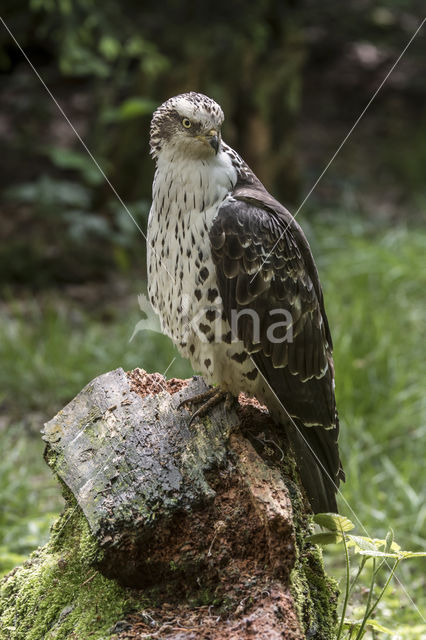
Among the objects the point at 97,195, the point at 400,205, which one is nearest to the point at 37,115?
the point at 97,195

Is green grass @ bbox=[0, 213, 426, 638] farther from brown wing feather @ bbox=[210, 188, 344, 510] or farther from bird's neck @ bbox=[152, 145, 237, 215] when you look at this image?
bird's neck @ bbox=[152, 145, 237, 215]

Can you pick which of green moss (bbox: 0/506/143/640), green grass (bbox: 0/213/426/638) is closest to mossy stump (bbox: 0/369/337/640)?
green moss (bbox: 0/506/143/640)

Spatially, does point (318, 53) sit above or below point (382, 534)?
above

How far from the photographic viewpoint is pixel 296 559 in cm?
267

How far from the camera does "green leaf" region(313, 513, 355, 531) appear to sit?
263cm

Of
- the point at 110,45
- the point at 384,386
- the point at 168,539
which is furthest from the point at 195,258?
the point at 110,45

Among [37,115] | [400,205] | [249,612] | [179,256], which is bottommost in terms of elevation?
[249,612]

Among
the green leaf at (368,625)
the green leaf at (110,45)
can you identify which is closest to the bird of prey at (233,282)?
the green leaf at (368,625)

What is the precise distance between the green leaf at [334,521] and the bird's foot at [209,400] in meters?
0.66

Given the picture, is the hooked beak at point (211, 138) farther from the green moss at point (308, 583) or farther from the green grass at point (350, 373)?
the green grass at point (350, 373)

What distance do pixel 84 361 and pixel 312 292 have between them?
3246 mm

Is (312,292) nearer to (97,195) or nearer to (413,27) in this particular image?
(97,195)

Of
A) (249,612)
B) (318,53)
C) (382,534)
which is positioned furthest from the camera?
(318,53)

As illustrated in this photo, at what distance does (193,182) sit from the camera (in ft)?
10.2
